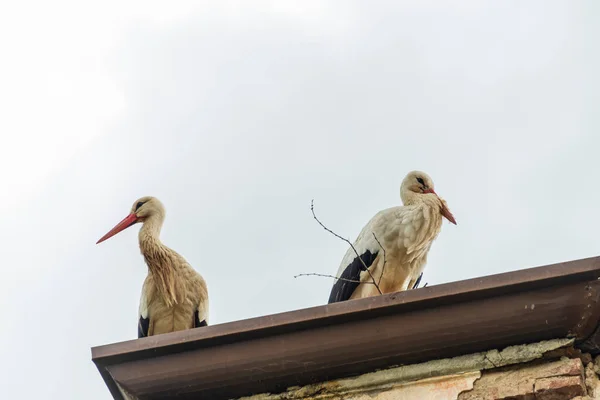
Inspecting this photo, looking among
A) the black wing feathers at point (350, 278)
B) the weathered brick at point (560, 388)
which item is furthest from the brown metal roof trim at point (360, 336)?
the black wing feathers at point (350, 278)

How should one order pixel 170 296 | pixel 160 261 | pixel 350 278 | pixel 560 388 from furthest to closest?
pixel 160 261
pixel 170 296
pixel 350 278
pixel 560 388

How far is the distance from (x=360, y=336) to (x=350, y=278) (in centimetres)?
254

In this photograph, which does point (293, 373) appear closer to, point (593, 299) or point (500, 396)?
point (500, 396)

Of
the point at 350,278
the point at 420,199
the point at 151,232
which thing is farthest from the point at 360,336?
the point at 151,232

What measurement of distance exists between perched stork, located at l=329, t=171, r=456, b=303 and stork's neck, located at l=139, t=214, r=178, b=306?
1.01 m

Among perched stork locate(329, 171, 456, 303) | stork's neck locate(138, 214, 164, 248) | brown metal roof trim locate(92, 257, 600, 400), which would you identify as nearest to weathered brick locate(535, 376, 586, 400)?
brown metal roof trim locate(92, 257, 600, 400)

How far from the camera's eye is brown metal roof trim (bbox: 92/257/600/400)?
449 cm

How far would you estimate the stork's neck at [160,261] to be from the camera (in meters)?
7.45

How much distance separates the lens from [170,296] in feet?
24.4

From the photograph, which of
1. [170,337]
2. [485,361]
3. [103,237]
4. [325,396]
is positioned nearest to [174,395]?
[170,337]

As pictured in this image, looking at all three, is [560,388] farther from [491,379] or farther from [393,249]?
[393,249]

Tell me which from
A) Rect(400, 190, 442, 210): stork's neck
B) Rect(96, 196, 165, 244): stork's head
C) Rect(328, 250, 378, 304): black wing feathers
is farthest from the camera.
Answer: Rect(96, 196, 165, 244): stork's head

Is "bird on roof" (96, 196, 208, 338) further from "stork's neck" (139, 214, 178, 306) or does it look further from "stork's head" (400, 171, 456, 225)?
"stork's head" (400, 171, 456, 225)

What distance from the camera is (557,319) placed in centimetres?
453
